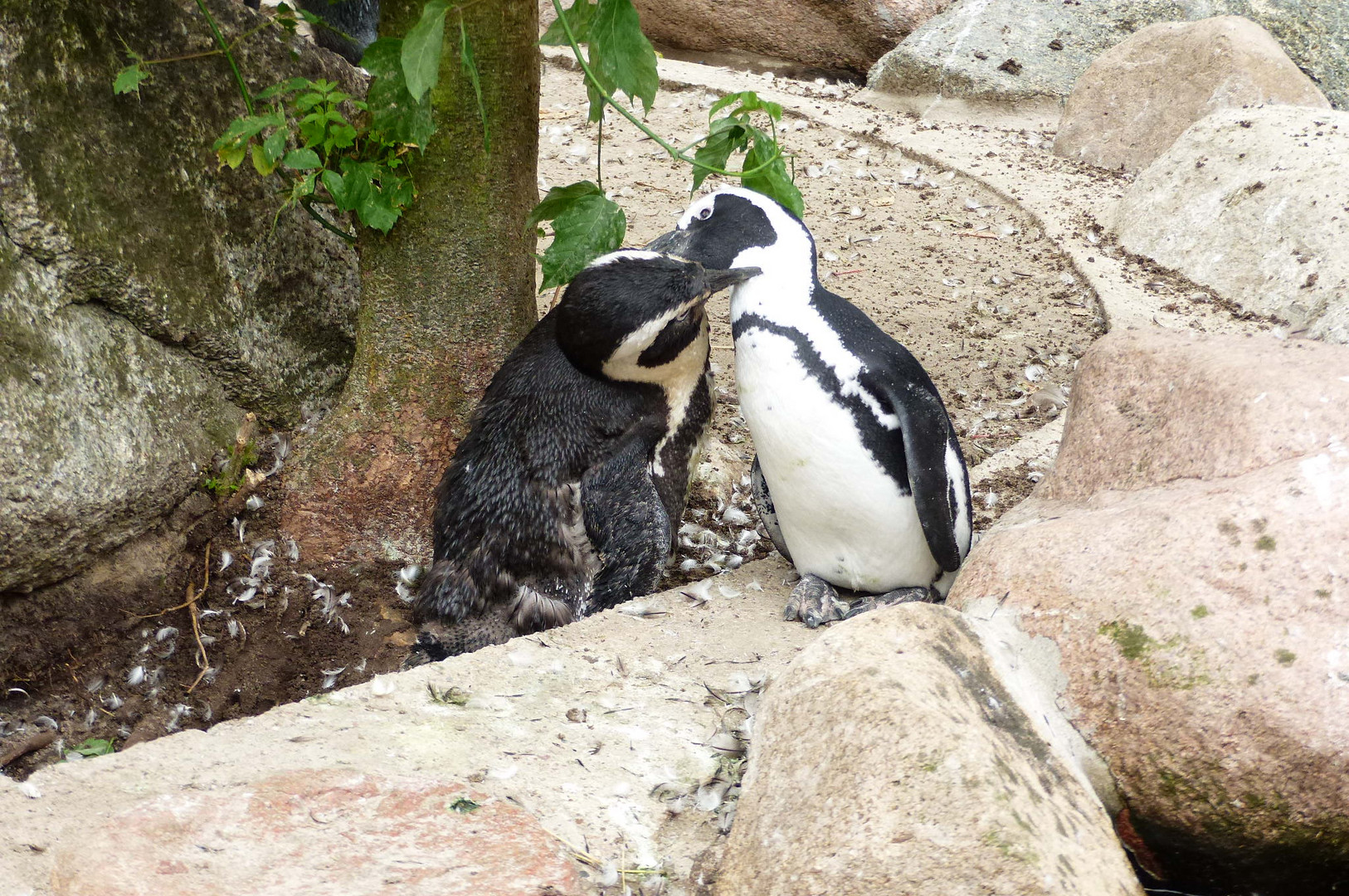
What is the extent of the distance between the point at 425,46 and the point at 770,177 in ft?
3.46

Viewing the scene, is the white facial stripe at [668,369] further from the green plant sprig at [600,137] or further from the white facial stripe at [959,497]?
the white facial stripe at [959,497]

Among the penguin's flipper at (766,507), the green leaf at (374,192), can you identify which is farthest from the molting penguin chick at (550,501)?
the green leaf at (374,192)

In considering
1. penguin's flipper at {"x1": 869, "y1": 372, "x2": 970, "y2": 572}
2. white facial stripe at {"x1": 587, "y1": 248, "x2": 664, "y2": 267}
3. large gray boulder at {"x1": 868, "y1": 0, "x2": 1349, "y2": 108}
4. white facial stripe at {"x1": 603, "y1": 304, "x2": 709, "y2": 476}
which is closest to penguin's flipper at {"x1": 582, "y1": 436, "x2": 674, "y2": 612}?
white facial stripe at {"x1": 603, "y1": 304, "x2": 709, "y2": 476}

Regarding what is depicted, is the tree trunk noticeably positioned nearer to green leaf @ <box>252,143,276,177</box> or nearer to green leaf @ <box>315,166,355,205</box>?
green leaf @ <box>315,166,355,205</box>

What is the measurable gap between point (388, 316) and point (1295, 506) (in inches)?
95.2

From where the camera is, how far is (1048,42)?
23.8 feet

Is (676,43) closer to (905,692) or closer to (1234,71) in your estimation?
(1234,71)

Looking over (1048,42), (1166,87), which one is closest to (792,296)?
(1166,87)

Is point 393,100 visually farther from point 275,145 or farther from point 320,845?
point 320,845

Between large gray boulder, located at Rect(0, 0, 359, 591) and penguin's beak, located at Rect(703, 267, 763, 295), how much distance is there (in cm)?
155

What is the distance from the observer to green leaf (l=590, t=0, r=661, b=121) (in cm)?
239

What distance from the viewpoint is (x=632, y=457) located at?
10.3 ft

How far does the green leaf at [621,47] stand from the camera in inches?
94.1

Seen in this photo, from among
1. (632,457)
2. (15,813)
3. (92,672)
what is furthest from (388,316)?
(15,813)
